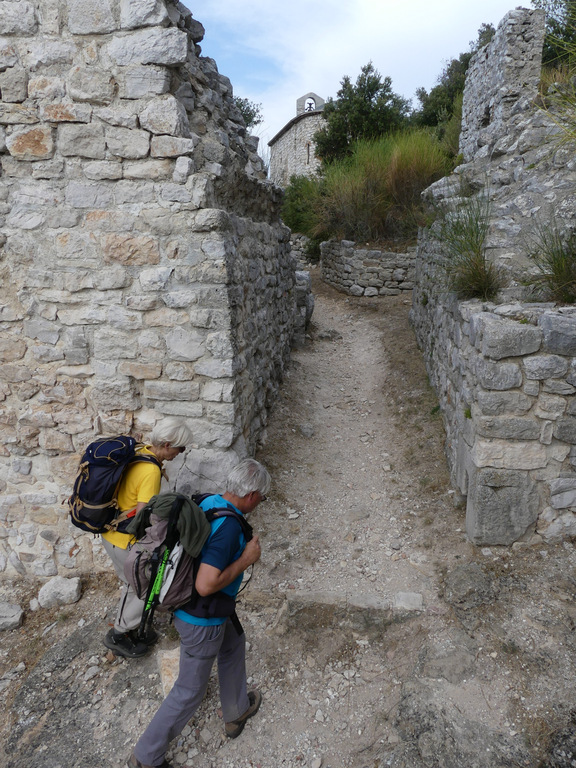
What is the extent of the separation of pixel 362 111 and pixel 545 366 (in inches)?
614

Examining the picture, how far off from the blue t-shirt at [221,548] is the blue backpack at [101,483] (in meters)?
0.66

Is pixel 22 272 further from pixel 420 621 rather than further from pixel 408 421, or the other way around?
pixel 408 421

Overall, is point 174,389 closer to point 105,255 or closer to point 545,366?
point 105,255

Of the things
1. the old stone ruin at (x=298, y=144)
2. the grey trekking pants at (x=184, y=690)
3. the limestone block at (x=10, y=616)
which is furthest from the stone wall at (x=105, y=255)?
the old stone ruin at (x=298, y=144)

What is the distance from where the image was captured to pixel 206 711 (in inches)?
106

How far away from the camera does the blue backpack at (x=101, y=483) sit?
264 centimetres

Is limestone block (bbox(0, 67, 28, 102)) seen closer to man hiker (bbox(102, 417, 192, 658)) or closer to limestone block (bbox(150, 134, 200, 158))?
limestone block (bbox(150, 134, 200, 158))

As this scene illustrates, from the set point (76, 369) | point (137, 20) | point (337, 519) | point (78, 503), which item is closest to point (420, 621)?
point (337, 519)

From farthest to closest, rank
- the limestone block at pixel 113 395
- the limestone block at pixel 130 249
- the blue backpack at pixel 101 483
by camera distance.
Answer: the limestone block at pixel 113 395
the limestone block at pixel 130 249
the blue backpack at pixel 101 483

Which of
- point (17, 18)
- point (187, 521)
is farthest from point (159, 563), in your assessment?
point (17, 18)

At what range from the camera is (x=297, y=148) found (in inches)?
866

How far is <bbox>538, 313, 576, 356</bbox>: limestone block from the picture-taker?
319 cm

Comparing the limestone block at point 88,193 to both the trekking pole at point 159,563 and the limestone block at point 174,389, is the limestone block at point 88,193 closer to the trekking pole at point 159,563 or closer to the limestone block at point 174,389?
the limestone block at point 174,389

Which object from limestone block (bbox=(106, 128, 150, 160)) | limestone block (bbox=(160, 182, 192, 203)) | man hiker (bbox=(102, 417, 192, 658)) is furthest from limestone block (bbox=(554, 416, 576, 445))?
limestone block (bbox=(106, 128, 150, 160))
